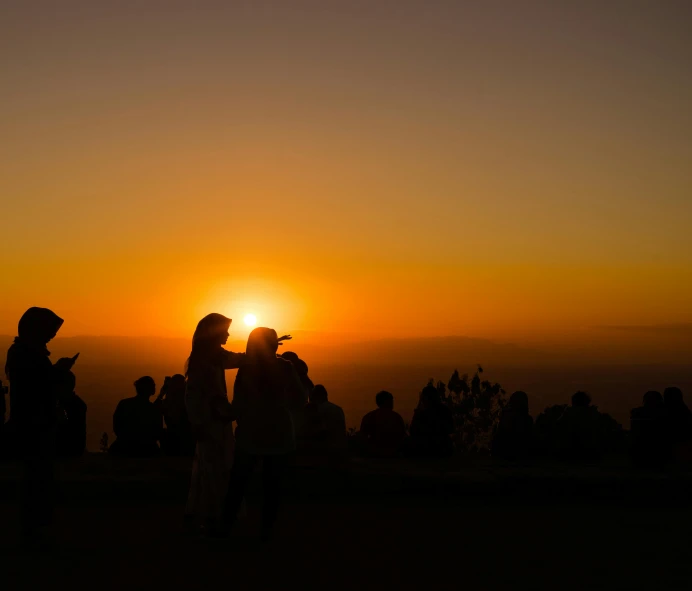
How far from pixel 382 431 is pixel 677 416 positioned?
12.6 feet

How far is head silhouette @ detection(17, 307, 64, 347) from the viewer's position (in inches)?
311

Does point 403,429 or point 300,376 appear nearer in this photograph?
point 300,376

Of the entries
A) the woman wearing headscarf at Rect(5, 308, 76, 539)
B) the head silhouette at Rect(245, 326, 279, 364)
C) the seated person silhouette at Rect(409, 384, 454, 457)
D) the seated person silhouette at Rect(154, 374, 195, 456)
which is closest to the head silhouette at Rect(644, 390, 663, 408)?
the seated person silhouette at Rect(409, 384, 454, 457)

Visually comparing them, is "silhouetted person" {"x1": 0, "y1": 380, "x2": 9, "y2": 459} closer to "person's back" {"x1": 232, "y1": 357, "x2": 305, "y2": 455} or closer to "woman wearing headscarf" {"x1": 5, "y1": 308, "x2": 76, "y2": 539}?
"woman wearing headscarf" {"x1": 5, "y1": 308, "x2": 76, "y2": 539}

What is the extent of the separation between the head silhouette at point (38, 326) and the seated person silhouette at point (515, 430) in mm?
6221

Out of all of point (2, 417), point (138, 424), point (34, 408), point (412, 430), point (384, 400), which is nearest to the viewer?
point (34, 408)

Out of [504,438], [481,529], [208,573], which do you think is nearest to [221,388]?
[208,573]

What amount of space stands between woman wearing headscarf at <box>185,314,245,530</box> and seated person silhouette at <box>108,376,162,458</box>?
139 inches

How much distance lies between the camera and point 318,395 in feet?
38.5

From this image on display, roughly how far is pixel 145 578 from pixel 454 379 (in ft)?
98.6

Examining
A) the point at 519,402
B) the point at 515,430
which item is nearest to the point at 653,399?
the point at 519,402

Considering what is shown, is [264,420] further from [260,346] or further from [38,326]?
[38,326]

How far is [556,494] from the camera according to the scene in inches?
394

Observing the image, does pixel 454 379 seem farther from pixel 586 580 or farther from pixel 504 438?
pixel 586 580
